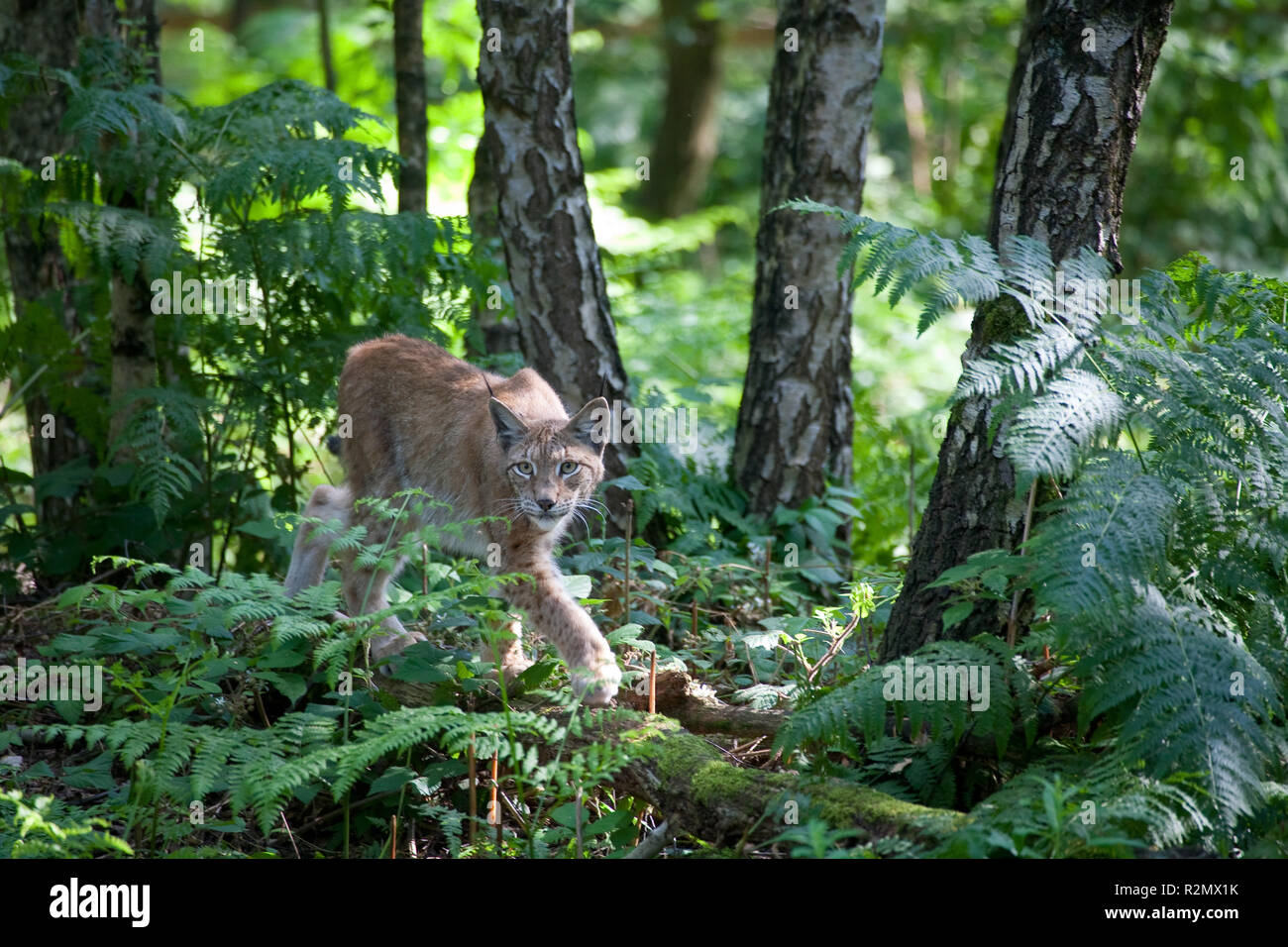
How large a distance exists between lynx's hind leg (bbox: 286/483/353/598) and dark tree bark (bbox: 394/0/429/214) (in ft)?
7.60

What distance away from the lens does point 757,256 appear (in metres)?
6.95

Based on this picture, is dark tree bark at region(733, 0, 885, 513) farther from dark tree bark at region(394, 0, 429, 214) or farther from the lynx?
dark tree bark at region(394, 0, 429, 214)

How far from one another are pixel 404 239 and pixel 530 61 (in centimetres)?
130

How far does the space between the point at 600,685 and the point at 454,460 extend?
1973mm

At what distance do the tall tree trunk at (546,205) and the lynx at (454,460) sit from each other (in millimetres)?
492

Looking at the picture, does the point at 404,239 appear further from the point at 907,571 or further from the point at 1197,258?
the point at 1197,258

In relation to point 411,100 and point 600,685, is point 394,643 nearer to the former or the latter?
point 600,685

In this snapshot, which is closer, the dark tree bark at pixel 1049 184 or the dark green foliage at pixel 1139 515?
the dark green foliage at pixel 1139 515

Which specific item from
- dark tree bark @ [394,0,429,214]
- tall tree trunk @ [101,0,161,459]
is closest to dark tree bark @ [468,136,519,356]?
dark tree bark @ [394,0,429,214]

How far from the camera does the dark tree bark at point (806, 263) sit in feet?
21.3

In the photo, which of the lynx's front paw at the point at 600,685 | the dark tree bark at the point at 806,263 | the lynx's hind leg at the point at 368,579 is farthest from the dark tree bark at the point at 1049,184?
the dark tree bark at the point at 806,263

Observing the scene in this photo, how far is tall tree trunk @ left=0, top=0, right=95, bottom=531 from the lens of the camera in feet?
20.9

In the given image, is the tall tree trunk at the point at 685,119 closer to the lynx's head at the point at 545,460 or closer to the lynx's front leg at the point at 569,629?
the lynx's head at the point at 545,460
